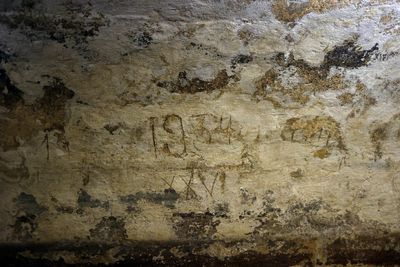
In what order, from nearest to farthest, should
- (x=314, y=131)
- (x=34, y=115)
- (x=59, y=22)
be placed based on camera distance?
1. (x=59, y=22)
2. (x=34, y=115)
3. (x=314, y=131)

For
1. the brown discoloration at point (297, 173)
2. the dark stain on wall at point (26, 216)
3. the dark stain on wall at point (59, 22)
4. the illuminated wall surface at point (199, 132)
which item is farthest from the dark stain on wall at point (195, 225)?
the dark stain on wall at point (59, 22)

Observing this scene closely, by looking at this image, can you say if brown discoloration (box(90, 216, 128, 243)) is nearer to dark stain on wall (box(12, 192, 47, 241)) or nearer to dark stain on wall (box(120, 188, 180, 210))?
dark stain on wall (box(120, 188, 180, 210))

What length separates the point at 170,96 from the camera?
2014mm

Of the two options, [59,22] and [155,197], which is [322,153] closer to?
[155,197]

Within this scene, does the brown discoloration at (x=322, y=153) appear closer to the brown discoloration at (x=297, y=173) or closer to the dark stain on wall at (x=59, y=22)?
the brown discoloration at (x=297, y=173)

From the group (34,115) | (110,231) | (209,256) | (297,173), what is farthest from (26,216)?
(297,173)

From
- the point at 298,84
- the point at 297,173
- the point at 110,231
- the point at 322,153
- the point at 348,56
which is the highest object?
the point at 348,56

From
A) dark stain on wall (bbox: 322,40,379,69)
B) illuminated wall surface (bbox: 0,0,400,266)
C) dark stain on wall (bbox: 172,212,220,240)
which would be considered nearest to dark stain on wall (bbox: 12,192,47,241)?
illuminated wall surface (bbox: 0,0,400,266)

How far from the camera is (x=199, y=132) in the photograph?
81.6 inches

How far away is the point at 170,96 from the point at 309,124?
674 mm

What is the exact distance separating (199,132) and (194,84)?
23 cm

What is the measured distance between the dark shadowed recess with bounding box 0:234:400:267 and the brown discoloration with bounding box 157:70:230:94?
79cm

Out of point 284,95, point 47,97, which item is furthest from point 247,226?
point 47,97

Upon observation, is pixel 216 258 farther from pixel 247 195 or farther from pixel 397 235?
pixel 397 235
